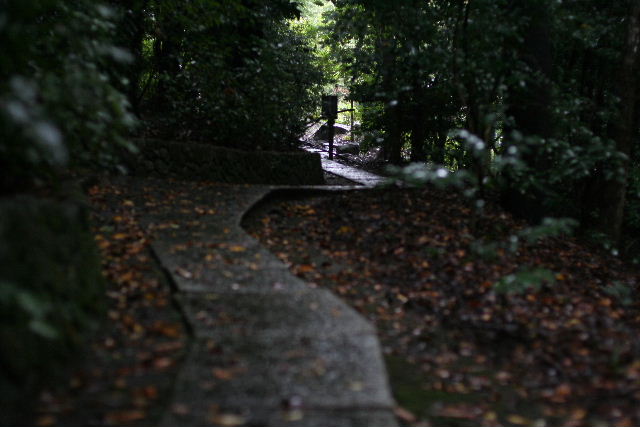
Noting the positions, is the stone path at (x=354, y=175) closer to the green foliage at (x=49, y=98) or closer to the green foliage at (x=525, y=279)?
the green foliage at (x=525, y=279)

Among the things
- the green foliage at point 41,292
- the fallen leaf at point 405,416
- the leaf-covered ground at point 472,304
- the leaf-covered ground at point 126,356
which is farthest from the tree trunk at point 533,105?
the green foliage at point 41,292

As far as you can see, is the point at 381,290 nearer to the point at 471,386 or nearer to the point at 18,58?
the point at 471,386

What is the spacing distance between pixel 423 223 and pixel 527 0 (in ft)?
8.86

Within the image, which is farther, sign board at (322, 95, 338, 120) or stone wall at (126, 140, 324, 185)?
sign board at (322, 95, 338, 120)

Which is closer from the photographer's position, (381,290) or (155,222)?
(381,290)

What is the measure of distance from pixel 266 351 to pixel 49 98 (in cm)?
178

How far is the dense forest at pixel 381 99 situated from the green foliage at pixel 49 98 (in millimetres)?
16

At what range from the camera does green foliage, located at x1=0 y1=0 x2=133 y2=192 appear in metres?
2.46

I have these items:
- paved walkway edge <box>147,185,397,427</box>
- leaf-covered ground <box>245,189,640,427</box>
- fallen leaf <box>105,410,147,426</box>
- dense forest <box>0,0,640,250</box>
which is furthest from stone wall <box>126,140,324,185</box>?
fallen leaf <box>105,410,147,426</box>

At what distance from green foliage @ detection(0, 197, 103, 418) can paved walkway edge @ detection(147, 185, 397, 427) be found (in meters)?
0.63

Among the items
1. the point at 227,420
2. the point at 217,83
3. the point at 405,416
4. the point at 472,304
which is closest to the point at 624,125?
the point at 472,304

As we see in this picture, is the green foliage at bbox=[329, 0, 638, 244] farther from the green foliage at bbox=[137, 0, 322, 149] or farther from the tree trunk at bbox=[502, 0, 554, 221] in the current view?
the green foliage at bbox=[137, 0, 322, 149]

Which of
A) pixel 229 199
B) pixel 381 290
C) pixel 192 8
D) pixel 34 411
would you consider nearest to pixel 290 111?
pixel 192 8

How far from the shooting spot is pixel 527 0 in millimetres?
6395
